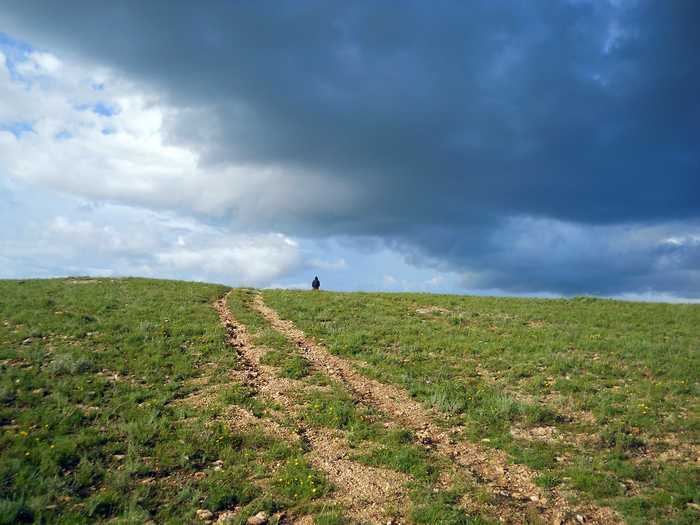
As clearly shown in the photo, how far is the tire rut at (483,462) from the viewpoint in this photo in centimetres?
938

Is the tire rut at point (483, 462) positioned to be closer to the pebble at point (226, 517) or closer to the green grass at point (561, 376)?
the green grass at point (561, 376)

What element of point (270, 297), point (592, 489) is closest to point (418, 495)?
point (592, 489)

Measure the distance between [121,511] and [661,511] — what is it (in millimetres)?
10865

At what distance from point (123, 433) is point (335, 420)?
5636mm

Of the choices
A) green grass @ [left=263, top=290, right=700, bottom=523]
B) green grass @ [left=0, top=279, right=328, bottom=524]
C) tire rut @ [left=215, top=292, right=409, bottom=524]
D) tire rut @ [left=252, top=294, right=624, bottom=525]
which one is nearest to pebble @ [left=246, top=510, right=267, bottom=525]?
green grass @ [left=0, top=279, right=328, bottom=524]

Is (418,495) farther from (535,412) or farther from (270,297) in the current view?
(270,297)

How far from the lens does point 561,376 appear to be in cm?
1742

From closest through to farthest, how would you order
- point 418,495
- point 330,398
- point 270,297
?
point 418,495 → point 330,398 → point 270,297

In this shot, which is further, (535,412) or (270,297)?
(270,297)

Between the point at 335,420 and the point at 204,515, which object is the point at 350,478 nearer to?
the point at 335,420

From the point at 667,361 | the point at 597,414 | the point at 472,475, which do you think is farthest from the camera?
the point at 667,361

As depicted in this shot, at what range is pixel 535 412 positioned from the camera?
1404 cm

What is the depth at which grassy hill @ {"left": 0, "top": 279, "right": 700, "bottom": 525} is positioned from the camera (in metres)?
9.52

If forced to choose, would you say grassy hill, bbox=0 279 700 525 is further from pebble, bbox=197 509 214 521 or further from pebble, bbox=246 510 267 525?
pebble, bbox=246 510 267 525
